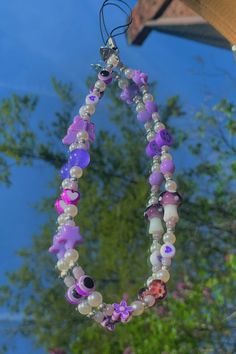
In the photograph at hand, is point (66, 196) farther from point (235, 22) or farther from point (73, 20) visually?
point (73, 20)

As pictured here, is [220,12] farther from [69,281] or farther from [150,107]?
[69,281]

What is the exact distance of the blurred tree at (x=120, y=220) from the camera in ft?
5.64

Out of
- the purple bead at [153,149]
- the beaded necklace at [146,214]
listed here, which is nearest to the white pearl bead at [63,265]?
the beaded necklace at [146,214]

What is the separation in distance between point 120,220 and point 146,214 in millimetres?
938

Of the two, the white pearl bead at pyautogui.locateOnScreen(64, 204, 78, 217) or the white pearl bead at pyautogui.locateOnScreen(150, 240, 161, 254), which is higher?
the white pearl bead at pyautogui.locateOnScreen(64, 204, 78, 217)

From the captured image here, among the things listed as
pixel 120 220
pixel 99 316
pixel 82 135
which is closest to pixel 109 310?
pixel 99 316

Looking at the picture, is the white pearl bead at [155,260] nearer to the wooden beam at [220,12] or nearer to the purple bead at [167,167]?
the purple bead at [167,167]

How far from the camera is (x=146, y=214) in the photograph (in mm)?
880

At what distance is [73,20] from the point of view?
1.76 metres

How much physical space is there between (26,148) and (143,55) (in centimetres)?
44

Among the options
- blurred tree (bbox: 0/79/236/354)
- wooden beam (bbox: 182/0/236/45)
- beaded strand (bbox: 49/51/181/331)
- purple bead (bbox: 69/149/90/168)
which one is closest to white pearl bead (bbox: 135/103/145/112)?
beaded strand (bbox: 49/51/181/331)

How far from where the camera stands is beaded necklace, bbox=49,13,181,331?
0.77 m

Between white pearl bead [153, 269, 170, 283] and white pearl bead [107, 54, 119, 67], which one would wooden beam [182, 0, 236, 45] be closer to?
white pearl bead [107, 54, 119, 67]

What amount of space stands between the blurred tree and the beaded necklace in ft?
2.47
